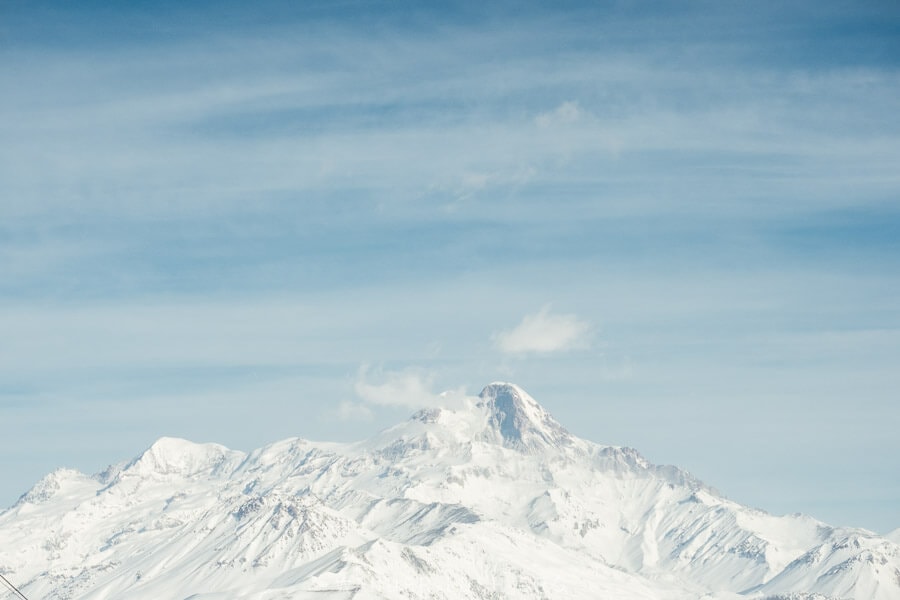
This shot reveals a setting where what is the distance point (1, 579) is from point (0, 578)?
150 inches

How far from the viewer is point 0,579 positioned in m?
132

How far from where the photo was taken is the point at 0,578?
12769 cm

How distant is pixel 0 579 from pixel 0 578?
4520mm

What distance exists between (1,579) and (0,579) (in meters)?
0.71

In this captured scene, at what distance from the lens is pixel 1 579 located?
13125 centimetres
